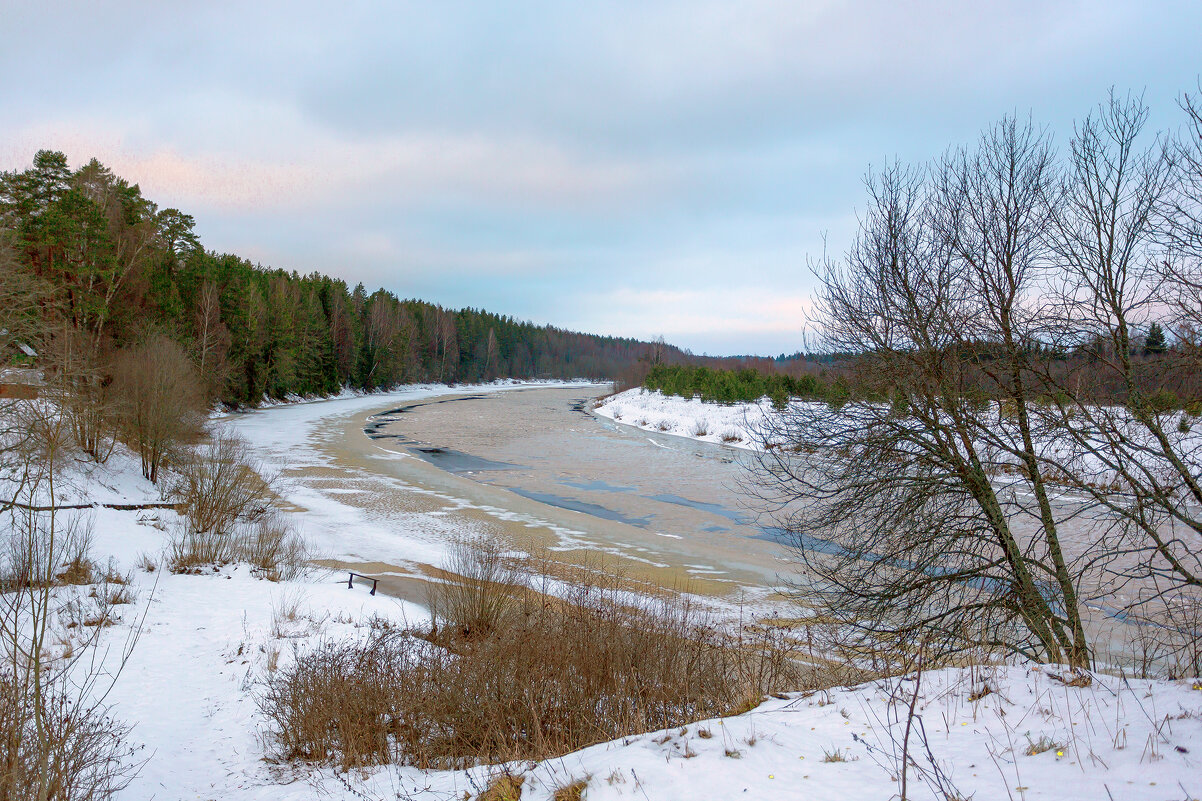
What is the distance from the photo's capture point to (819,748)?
4.18 m

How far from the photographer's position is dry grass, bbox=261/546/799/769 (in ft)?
19.7

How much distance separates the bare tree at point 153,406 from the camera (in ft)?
73.0

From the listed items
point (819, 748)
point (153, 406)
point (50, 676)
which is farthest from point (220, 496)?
point (819, 748)

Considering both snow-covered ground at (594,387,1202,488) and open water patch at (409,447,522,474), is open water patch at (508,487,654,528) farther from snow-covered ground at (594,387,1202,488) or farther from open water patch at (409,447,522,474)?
snow-covered ground at (594,387,1202,488)

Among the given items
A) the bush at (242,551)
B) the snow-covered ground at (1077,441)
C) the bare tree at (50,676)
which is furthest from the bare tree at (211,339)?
the snow-covered ground at (1077,441)

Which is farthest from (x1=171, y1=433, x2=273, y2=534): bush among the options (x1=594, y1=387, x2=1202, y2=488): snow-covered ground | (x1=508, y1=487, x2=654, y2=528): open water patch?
(x1=594, y1=387, x2=1202, y2=488): snow-covered ground

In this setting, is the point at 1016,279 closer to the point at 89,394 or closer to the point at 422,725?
the point at 422,725

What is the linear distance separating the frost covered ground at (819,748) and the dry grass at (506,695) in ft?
1.24

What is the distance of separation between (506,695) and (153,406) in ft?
70.2

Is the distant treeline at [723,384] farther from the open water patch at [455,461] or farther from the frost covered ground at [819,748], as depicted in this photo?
the frost covered ground at [819,748]

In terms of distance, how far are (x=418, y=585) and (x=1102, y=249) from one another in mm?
13426

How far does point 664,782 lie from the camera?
12.9 feet

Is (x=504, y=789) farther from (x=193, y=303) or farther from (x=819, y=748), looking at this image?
(x=193, y=303)

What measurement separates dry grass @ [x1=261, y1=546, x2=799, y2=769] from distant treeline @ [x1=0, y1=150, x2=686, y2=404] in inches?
390
